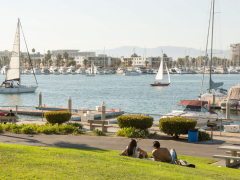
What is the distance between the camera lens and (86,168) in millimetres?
8484

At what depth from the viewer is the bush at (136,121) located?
57.0 feet

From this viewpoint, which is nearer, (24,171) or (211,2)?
(24,171)

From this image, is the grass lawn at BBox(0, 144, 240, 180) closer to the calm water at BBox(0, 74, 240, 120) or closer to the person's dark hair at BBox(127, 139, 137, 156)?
the person's dark hair at BBox(127, 139, 137, 156)

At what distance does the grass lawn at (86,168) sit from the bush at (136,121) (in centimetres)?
666

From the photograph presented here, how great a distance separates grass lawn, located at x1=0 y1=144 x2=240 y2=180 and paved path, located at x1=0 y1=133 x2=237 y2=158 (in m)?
3.01

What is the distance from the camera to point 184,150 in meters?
13.8

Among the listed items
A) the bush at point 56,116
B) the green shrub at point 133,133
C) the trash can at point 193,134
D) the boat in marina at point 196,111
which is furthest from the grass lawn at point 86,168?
the boat in marina at point 196,111

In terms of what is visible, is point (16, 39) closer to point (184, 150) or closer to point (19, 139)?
point (19, 139)

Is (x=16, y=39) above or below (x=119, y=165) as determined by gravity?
above

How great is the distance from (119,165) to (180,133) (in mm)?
8036

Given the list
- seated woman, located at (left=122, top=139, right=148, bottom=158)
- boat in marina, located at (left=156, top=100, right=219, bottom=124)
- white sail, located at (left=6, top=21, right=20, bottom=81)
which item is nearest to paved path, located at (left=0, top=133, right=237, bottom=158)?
seated woman, located at (left=122, top=139, right=148, bottom=158)

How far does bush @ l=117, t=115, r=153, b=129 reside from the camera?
57.0 feet

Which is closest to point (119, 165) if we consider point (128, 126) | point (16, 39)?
point (128, 126)

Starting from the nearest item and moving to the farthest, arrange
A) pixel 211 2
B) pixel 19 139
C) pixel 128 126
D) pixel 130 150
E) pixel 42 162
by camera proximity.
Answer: pixel 42 162, pixel 130 150, pixel 19 139, pixel 128 126, pixel 211 2
